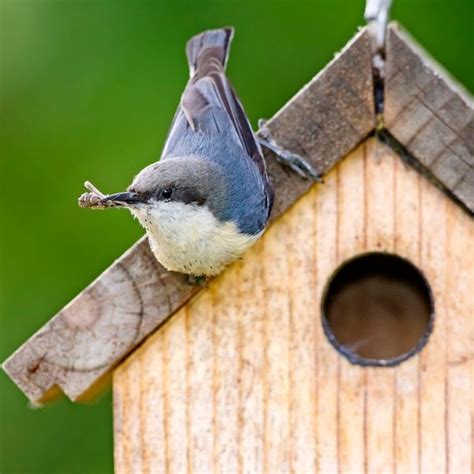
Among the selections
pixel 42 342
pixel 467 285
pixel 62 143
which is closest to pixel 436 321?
pixel 467 285

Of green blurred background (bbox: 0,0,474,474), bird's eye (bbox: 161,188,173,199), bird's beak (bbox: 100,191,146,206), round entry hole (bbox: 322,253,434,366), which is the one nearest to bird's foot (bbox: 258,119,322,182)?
bird's eye (bbox: 161,188,173,199)

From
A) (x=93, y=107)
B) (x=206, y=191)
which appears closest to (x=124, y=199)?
(x=206, y=191)

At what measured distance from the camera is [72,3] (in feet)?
18.8

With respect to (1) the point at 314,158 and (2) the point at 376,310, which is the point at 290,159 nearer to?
(1) the point at 314,158

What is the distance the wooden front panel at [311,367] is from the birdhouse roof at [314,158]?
68 mm

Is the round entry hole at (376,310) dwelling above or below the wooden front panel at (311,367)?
below

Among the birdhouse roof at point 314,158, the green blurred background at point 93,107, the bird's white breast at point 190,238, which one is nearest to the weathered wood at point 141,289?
the birdhouse roof at point 314,158

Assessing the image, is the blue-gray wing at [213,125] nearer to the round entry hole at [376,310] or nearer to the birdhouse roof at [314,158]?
the birdhouse roof at [314,158]

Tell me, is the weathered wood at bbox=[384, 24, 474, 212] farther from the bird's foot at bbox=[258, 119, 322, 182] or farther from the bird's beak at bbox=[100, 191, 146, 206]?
the bird's beak at bbox=[100, 191, 146, 206]

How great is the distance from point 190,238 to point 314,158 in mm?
395

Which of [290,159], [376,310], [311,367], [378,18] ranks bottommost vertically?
[376,310]

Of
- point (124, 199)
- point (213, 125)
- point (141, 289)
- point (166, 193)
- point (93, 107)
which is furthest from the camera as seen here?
point (93, 107)

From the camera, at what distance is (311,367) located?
3.66 meters

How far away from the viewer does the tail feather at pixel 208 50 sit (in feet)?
13.2
